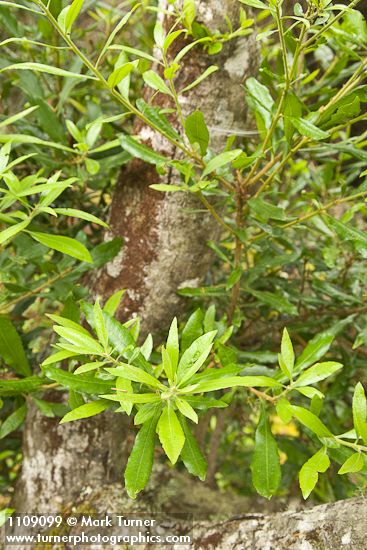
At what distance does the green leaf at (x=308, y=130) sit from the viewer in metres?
0.68

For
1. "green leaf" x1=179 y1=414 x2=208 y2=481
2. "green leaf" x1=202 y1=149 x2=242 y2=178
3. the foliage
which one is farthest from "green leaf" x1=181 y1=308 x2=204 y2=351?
"green leaf" x1=202 y1=149 x2=242 y2=178

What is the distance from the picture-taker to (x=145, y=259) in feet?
3.40

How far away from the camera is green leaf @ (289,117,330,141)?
679mm

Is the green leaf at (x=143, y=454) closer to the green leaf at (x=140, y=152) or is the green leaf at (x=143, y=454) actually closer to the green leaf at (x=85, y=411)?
the green leaf at (x=85, y=411)

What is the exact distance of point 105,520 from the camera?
1.06 m

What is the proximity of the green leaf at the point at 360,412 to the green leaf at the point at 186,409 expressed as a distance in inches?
9.0

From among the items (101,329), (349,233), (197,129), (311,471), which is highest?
(197,129)

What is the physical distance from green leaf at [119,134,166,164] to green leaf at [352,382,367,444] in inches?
19.2

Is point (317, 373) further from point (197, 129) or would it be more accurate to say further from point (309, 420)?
point (197, 129)

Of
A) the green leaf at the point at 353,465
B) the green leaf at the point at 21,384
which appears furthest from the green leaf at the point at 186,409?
the green leaf at the point at 21,384

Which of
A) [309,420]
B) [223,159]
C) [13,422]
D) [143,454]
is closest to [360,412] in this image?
[309,420]

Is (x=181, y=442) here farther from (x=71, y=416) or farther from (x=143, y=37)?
(x=143, y=37)

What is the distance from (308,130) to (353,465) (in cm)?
45

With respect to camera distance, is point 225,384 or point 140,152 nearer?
point 225,384
